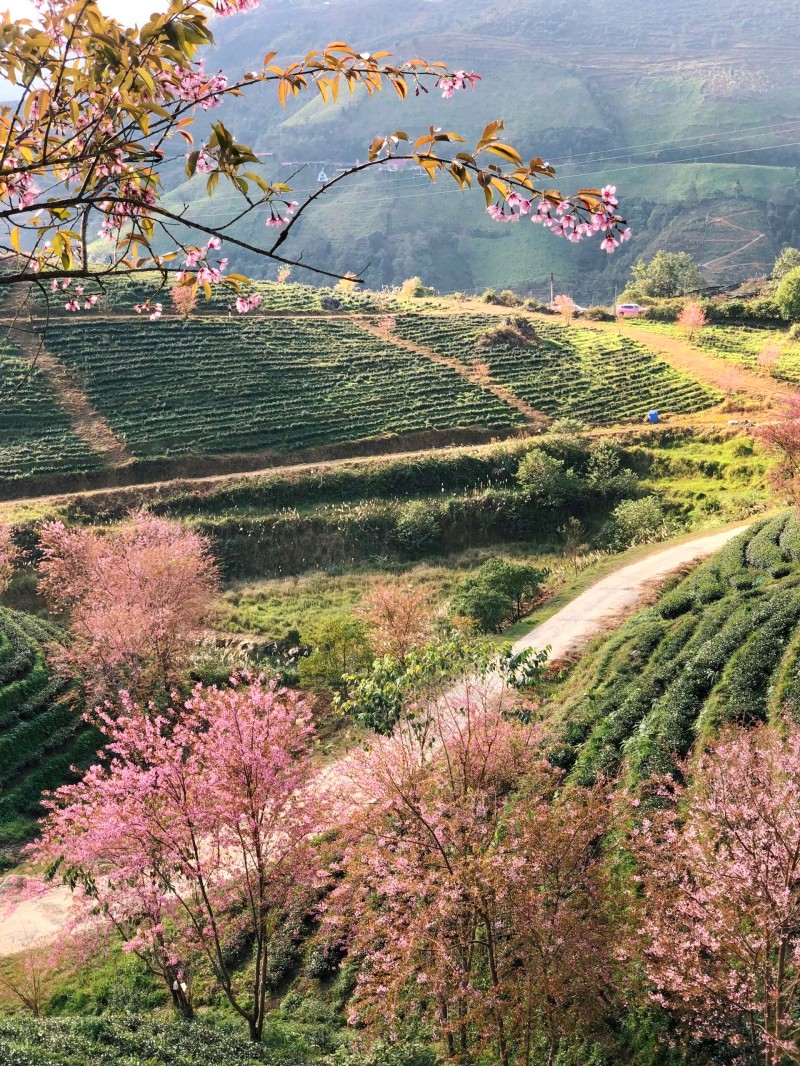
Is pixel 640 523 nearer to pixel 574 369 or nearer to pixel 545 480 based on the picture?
pixel 545 480

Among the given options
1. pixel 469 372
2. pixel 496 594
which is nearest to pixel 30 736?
pixel 496 594

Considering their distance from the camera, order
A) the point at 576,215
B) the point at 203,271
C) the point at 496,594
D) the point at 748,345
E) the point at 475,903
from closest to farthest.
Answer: the point at 576,215 → the point at 203,271 → the point at 475,903 → the point at 496,594 → the point at 748,345

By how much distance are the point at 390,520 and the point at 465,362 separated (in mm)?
23982

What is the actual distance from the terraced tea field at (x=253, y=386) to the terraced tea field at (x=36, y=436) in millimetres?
2429

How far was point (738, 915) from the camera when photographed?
793 cm

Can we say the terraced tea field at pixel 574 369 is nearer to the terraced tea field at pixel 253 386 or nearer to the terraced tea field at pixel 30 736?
the terraced tea field at pixel 253 386

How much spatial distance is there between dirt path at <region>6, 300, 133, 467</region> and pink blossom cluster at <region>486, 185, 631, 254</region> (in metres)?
42.1

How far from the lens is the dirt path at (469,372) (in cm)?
5238

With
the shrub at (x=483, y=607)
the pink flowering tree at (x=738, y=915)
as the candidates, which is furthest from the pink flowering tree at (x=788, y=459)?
the pink flowering tree at (x=738, y=915)

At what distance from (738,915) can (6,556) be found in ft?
95.1

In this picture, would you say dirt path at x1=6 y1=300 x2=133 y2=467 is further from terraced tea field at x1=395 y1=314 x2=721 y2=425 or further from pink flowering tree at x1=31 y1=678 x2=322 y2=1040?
pink flowering tree at x1=31 y1=678 x2=322 y2=1040

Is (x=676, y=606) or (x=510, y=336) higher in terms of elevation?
(x=510, y=336)

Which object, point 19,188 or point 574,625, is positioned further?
point 574,625

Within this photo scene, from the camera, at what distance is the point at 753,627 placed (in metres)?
16.5
